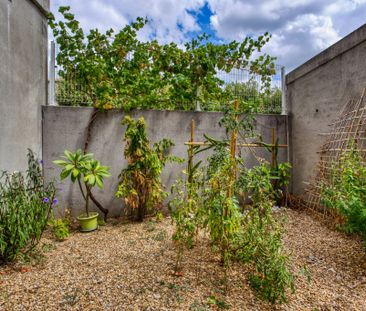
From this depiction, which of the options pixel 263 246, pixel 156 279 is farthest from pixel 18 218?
pixel 263 246

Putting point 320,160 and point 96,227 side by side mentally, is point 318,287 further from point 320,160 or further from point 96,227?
point 96,227

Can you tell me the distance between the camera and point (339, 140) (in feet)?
11.4

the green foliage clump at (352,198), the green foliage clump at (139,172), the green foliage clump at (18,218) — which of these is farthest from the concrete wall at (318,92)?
the green foliage clump at (18,218)

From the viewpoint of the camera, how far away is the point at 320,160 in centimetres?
385

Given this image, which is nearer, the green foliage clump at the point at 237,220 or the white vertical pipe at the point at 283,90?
the green foliage clump at the point at 237,220

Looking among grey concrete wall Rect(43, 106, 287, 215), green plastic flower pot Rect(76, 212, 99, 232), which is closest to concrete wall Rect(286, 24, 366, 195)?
grey concrete wall Rect(43, 106, 287, 215)

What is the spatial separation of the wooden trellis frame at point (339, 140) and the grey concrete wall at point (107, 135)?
5.85 feet

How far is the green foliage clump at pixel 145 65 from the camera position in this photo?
3.92 m

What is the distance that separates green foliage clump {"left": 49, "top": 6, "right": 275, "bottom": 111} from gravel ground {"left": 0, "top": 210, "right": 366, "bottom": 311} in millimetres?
2321

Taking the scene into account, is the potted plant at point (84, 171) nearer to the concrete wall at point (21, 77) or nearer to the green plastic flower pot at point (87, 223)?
the green plastic flower pot at point (87, 223)

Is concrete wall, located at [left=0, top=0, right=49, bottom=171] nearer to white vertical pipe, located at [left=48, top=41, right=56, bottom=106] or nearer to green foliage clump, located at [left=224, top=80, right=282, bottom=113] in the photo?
white vertical pipe, located at [left=48, top=41, right=56, bottom=106]

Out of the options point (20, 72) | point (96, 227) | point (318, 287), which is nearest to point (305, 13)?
point (318, 287)

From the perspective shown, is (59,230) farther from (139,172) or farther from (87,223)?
(139,172)

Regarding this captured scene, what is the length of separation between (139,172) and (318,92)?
11.2 feet
